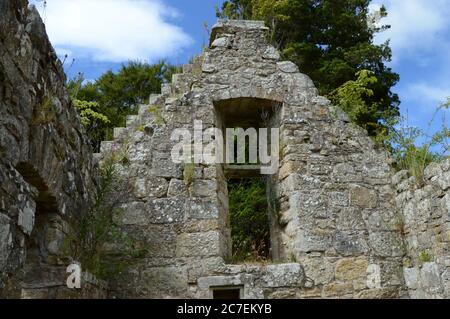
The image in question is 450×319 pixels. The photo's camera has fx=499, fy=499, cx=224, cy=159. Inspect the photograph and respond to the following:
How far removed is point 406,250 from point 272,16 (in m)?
8.71

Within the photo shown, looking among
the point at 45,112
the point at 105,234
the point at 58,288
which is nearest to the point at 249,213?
the point at 105,234

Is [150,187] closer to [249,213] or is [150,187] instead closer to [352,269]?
[352,269]

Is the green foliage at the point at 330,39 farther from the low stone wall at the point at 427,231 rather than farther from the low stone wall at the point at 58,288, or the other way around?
the low stone wall at the point at 58,288

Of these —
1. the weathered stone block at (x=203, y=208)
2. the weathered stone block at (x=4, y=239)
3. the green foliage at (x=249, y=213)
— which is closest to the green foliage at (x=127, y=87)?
the green foliage at (x=249, y=213)

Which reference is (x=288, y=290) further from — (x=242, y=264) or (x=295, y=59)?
(x=295, y=59)

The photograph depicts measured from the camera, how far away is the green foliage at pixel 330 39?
39.6 feet

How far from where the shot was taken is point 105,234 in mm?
5082

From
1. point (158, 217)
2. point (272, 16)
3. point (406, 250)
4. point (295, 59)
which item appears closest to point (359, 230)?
point (406, 250)

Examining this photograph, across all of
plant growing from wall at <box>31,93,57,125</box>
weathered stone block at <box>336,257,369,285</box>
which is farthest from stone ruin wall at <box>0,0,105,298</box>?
weathered stone block at <box>336,257,369,285</box>

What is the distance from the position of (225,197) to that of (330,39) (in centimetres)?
838

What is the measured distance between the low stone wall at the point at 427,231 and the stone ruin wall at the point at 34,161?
125 inches

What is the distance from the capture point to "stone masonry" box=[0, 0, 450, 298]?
3945 millimetres

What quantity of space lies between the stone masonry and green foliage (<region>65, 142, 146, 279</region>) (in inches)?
3.0

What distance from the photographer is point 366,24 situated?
1322 cm
